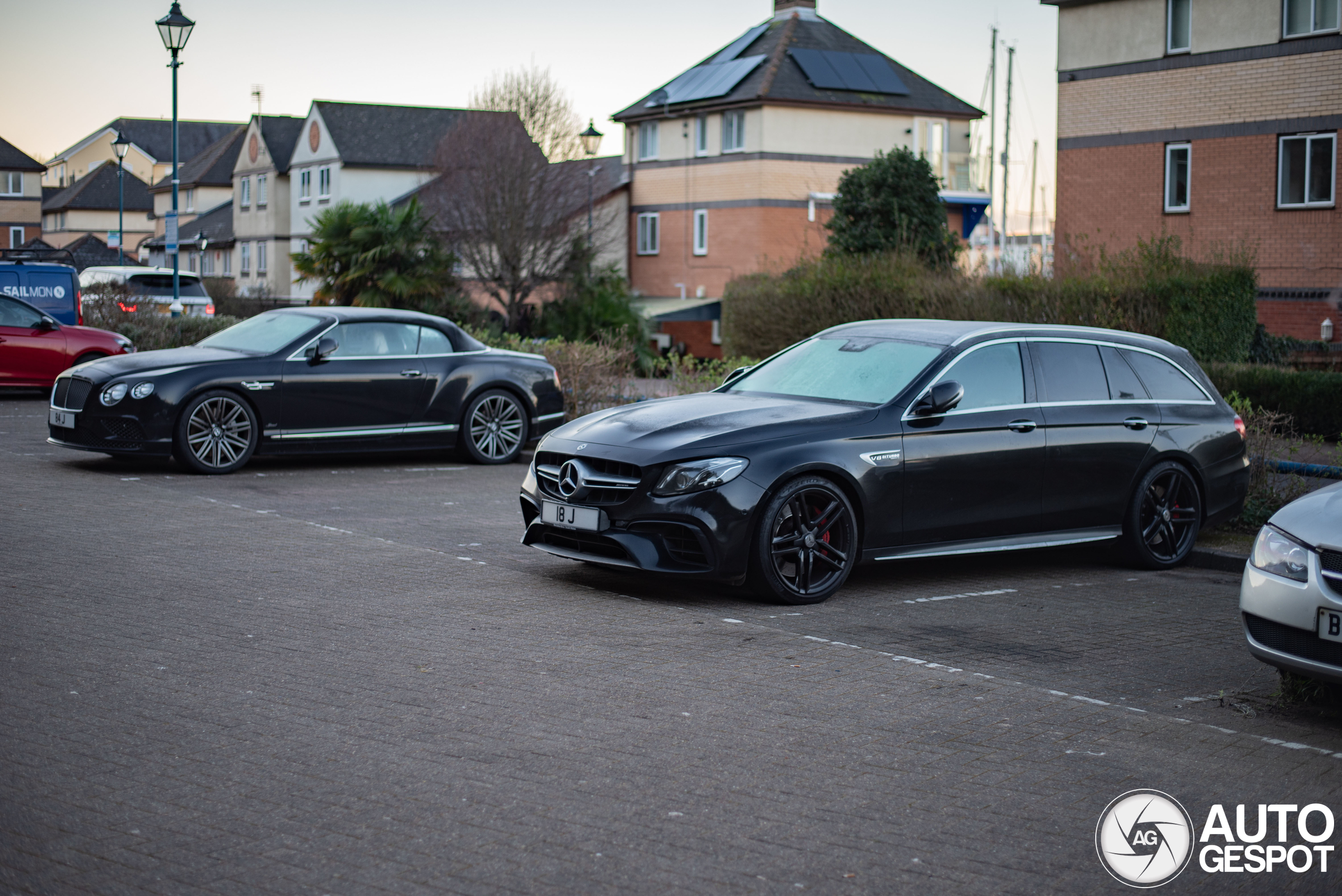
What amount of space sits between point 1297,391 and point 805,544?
37.5ft

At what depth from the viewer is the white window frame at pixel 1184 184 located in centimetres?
2773

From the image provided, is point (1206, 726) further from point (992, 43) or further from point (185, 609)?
point (992, 43)

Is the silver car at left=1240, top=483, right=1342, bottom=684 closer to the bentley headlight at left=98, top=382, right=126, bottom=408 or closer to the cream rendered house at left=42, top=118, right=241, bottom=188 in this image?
the bentley headlight at left=98, top=382, right=126, bottom=408

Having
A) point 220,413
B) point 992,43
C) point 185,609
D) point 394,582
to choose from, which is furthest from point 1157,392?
point 992,43

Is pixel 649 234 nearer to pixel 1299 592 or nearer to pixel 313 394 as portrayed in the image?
pixel 313 394

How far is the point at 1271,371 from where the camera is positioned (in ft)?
57.0

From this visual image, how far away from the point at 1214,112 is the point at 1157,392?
19.9 m

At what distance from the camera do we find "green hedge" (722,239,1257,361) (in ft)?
61.9

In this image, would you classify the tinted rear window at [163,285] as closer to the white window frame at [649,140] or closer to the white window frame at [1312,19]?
the white window frame at [649,140]

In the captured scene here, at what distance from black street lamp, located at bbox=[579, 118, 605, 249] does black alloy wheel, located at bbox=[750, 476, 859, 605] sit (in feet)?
99.6

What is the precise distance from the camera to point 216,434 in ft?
42.6

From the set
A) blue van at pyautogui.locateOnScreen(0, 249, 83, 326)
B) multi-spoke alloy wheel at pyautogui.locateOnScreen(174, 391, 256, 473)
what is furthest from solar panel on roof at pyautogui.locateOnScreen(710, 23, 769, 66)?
multi-spoke alloy wheel at pyautogui.locateOnScreen(174, 391, 256, 473)

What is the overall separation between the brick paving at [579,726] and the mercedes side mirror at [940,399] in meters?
1.13

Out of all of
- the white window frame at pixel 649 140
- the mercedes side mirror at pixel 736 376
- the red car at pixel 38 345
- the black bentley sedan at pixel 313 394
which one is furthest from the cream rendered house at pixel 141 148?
the mercedes side mirror at pixel 736 376
